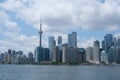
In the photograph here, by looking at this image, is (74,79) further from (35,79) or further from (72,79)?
(35,79)

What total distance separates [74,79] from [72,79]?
0.76m

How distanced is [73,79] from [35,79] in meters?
12.2

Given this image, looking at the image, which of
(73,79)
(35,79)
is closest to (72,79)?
(73,79)

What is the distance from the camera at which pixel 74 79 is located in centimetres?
10262

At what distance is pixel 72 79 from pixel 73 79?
37 centimetres

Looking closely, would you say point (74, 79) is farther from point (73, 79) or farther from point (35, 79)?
point (35, 79)

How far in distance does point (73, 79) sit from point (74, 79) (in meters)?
0.40

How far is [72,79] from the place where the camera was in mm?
103062

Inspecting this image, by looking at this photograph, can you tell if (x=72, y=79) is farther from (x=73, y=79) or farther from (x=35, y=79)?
(x=35, y=79)

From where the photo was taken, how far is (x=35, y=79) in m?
102

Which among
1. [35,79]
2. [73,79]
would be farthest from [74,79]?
[35,79]
